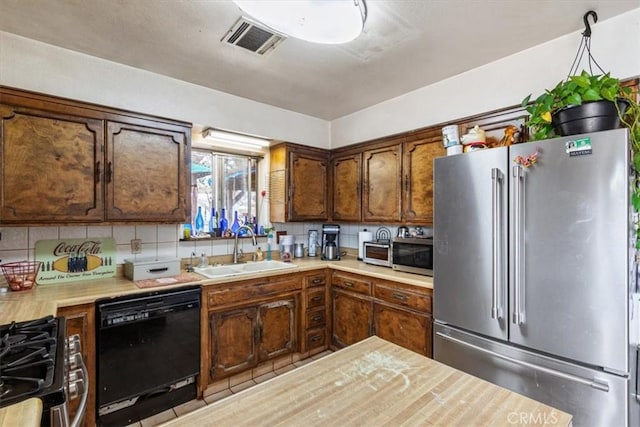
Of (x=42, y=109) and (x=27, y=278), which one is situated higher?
(x=42, y=109)

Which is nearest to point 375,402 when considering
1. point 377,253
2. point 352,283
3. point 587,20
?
point 352,283

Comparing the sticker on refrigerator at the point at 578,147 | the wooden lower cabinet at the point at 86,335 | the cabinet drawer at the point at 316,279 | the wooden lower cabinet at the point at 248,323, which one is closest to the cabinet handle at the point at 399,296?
the cabinet drawer at the point at 316,279

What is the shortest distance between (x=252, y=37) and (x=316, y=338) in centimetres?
253

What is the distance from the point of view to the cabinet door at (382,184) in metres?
2.75

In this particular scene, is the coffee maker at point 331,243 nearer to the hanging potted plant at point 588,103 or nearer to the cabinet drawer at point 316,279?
the cabinet drawer at point 316,279

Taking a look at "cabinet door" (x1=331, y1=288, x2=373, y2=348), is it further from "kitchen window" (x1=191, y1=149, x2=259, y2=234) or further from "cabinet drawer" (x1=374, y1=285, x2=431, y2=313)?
"kitchen window" (x1=191, y1=149, x2=259, y2=234)

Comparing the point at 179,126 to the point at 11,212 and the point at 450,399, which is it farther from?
the point at 450,399

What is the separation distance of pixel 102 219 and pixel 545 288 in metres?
2.73

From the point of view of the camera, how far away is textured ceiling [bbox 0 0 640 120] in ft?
5.19

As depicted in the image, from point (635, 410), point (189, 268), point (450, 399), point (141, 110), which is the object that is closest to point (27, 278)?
point (189, 268)

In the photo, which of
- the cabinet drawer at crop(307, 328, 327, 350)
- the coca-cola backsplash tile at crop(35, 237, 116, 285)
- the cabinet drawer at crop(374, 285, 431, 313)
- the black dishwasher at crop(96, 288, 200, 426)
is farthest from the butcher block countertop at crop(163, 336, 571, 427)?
the coca-cola backsplash tile at crop(35, 237, 116, 285)

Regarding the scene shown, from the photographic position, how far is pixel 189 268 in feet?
8.55

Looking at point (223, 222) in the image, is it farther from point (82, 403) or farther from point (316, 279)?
point (82, 403)

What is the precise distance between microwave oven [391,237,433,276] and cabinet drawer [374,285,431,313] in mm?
218
